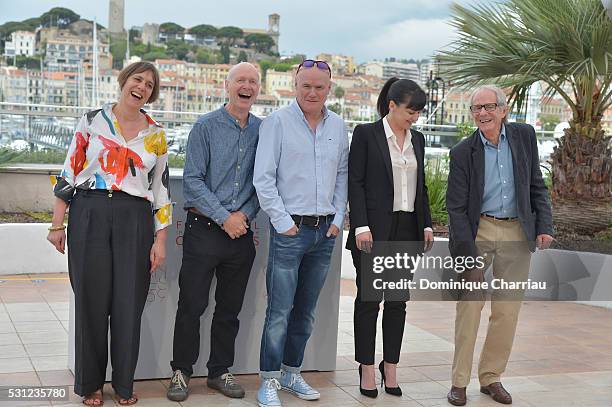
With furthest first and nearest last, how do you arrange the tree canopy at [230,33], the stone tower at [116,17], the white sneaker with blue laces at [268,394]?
the tree canopy at [230,33] < the stone tower at [116,17] < the white sneaker with blue laces at [268,394]

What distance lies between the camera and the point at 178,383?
4.42 metres

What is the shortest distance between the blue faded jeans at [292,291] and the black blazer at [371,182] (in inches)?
7.8

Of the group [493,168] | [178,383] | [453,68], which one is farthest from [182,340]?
[453,68]

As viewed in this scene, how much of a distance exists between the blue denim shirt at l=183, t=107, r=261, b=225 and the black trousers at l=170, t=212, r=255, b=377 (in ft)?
0.48

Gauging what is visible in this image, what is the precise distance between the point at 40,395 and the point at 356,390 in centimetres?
172

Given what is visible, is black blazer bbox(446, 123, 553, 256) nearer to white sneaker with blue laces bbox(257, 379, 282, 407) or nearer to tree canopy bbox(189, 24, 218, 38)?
white sneaker with blue laces bbox(257, 379, 282, 407)

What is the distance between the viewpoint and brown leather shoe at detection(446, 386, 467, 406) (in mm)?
4566

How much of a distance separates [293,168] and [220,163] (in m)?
0.38

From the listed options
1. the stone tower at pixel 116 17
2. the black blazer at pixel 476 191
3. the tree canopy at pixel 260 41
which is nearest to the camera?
the black blazer at pixel 476 191

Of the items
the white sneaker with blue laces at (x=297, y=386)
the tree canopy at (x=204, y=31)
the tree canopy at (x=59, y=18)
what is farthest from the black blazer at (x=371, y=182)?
the tree canopy at (x=204, y=31)

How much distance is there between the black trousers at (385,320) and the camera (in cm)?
449

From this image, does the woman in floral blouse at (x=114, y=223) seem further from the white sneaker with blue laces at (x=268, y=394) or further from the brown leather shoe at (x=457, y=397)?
the brown leather shoe at (x=457, y=397)

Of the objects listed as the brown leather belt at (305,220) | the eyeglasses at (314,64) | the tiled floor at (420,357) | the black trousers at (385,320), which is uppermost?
the eyeglasses at (314,64)

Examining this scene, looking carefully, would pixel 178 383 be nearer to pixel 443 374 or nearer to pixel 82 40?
pixel 443 374
